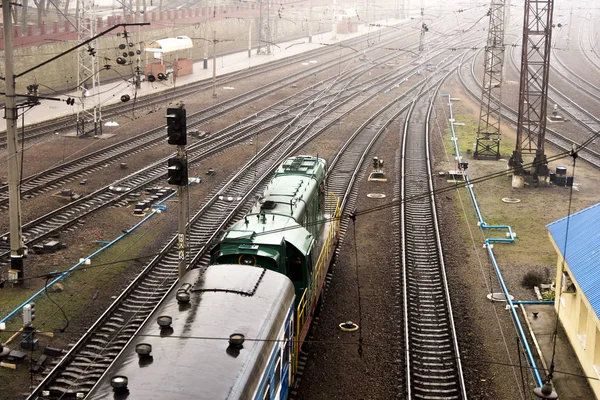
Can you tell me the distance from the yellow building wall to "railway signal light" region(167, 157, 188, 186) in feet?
26.6

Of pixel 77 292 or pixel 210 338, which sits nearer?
pixel 210 338

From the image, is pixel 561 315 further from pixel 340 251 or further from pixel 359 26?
pixel 359 26

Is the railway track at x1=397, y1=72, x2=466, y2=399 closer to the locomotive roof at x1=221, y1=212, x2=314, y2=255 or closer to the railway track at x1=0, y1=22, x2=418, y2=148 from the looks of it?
the locomotive roof at x1=221, y1=212, x2=314, y2=255

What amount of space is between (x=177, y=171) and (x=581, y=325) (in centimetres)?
905

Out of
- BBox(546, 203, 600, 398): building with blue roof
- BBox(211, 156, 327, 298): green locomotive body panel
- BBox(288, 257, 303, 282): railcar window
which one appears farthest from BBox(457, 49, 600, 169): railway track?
BBox(288, 257, 303, 282): railcar window

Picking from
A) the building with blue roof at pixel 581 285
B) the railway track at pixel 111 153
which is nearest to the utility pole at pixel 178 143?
the building with blue roof at pixel 581 285

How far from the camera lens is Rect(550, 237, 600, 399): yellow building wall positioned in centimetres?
1504

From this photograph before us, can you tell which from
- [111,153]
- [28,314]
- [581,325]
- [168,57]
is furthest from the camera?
[168,57]

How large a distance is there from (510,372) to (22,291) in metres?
11.3

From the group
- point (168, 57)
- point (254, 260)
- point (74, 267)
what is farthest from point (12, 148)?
point (168, 57)

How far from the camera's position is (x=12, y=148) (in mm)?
18656

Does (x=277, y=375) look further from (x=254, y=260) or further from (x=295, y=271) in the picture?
(x=295, y=271)

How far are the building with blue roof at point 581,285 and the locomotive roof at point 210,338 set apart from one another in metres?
6.04

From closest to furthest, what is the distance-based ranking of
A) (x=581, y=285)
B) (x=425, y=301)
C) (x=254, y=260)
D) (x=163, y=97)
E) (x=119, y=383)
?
(x=119, y=383) < (x=254, y=260) < (x=581, y=285) < (x=425, y=301) < (x=163, y=97)
